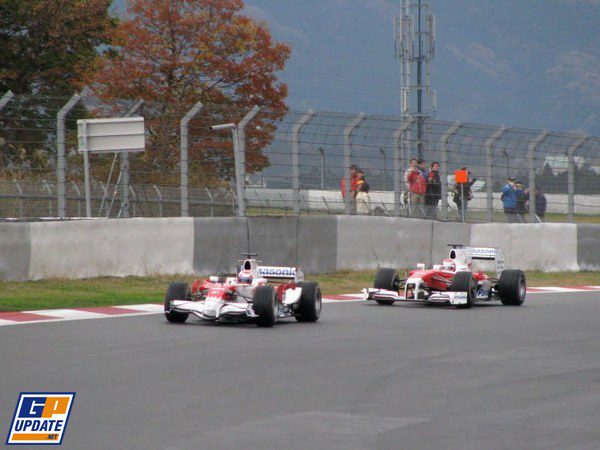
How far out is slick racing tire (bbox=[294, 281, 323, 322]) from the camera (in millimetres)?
13984

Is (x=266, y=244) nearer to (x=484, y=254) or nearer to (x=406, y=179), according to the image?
(x=406, y=179)

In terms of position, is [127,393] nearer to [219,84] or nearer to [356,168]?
[356,168]

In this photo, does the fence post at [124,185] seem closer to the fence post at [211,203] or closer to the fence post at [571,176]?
the fence post at [211,203]

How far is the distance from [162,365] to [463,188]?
42.3ft

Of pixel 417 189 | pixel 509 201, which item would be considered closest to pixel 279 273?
pixel 417 189

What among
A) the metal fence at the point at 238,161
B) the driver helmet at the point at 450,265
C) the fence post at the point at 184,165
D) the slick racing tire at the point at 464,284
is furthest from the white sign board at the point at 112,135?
the slick racing tire at the point at 464,284

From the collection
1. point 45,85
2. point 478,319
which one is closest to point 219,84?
point 45,85

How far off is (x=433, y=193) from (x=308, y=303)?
843cm

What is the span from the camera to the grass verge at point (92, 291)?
50.1 ft

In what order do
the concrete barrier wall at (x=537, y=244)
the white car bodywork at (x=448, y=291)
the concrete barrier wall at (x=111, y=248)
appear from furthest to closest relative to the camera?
the concrete barrier wall at (x=537, y=244)
the concrete barrier wall at (x=111, y=248)
the white car bodywork at (x=448, y=291)

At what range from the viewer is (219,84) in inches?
1539

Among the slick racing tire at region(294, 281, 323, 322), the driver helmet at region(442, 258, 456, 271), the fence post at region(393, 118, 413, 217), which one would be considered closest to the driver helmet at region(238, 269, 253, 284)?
the slick racing tire at region(294, 281, 323, 322)

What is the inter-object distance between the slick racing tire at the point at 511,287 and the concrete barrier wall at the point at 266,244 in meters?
3.75

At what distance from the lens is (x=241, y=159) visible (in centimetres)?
1947
